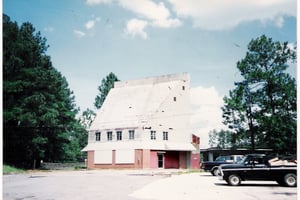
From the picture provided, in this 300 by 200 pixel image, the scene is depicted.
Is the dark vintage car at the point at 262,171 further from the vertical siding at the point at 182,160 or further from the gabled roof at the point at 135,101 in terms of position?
the vertical siding at the point at 182,160

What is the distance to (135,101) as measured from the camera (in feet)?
101

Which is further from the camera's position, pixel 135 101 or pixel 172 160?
pixel 172 160

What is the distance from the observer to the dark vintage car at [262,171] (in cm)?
1476

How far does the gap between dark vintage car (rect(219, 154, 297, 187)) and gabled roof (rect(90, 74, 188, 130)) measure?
42.0 ft

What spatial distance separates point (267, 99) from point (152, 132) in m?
12.7

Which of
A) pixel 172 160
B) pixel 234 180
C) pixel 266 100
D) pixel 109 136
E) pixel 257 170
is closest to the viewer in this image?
pixel 257 170

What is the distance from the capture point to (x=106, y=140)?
1400 inches

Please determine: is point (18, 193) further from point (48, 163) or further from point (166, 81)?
point (166, 81)

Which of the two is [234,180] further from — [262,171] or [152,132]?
[152,132]

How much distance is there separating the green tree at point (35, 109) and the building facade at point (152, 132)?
526 inches

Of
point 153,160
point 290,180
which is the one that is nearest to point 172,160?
point 153,160

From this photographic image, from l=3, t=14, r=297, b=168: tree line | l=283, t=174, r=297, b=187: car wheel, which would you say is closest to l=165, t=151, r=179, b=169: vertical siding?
l=3, t=14, r=297, b=168: tree line

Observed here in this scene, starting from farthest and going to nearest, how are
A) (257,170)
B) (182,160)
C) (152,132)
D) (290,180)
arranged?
A: (182,160), (152,132), (257,170), (290,180)

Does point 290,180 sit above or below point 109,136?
below
